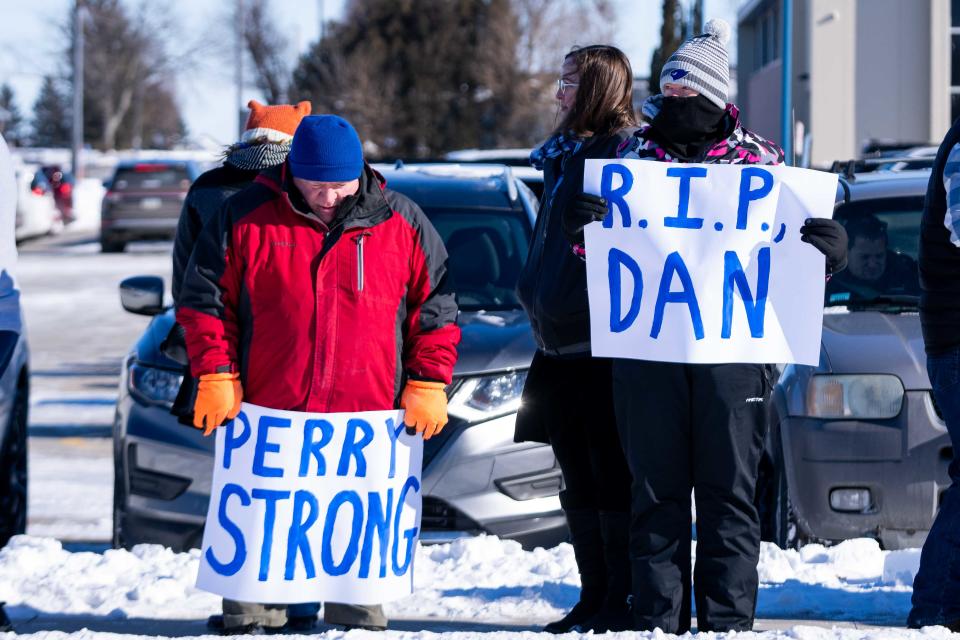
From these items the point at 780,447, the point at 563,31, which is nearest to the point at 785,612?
the point at 780,447

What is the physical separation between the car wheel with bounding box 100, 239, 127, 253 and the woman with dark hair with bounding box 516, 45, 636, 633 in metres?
25.8

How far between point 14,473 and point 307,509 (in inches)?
63.9

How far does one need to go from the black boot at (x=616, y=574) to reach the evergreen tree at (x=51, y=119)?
94.4 m

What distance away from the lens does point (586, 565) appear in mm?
4809

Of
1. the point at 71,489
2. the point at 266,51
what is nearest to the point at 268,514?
the point at 71,489

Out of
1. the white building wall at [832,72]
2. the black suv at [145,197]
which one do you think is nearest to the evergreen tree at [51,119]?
the black suv at [145,197]

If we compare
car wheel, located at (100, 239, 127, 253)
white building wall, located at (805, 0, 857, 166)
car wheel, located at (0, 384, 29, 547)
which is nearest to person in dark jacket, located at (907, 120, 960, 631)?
car wheel, located at (0, 384, 29, 547)

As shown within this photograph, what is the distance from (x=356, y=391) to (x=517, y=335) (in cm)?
176

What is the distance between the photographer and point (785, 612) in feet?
17.0

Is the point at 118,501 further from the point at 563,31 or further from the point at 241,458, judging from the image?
the point at 563,31

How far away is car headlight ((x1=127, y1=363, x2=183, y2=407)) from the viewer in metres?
6.00

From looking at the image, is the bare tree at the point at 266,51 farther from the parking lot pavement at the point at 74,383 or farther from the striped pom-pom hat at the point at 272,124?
the striped pom-pom hat at the point at 272,124

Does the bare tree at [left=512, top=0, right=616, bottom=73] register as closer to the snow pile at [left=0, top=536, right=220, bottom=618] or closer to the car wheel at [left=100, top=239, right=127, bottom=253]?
the car wheel at [left=100, top=239, right=127, bottom=253]

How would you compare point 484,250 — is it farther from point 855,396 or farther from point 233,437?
point 233,437
